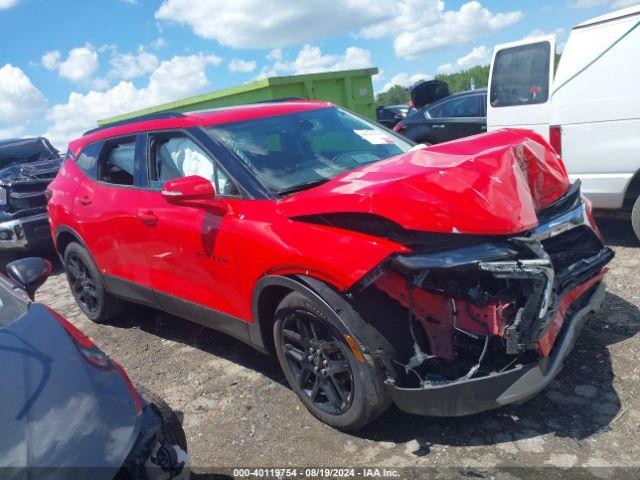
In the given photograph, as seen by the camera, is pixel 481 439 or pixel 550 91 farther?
pixel 550 91

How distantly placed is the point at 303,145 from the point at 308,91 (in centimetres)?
604

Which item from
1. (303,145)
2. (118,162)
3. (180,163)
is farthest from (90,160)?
(303,145)

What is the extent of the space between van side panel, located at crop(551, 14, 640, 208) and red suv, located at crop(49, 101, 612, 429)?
1.85m

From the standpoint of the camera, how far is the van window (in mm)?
5523

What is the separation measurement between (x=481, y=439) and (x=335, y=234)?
1.26 metres

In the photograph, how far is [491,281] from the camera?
100 inches

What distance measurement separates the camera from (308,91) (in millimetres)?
9297

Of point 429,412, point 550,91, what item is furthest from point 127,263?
point 550,91

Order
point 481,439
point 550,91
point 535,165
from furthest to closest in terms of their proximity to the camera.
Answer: point 550,91 → point 535,165 → point 481,439

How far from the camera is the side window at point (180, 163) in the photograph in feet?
10.9

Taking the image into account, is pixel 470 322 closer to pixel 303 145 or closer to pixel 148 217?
pixel 303 145

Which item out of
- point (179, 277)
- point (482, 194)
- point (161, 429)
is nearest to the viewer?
point (161, 429)

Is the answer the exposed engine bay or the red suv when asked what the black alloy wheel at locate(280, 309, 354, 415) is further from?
the exposed engine bay

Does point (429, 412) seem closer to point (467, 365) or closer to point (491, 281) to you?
point (467, 365)
